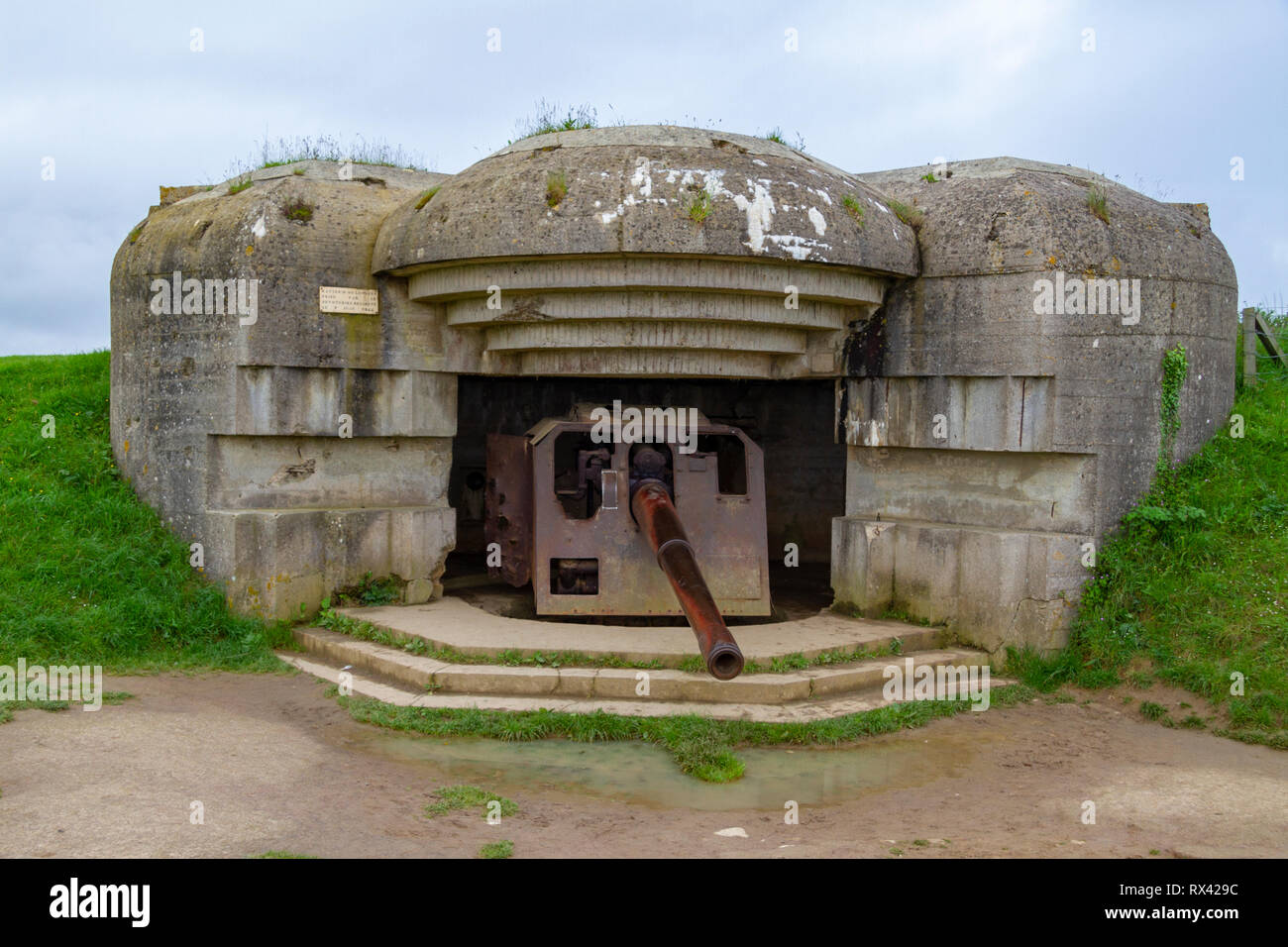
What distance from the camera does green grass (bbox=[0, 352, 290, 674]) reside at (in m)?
6.60

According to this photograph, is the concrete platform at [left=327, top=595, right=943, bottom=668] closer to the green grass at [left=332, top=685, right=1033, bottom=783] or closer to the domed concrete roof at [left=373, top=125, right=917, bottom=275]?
the green grass at [left=332, top=685, right=1033, bottom=783]

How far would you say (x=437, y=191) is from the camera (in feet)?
23.7

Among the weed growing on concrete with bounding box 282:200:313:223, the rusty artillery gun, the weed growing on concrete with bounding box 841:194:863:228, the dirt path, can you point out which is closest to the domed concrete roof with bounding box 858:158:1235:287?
the weed growing on concrete with bounding box 841:194:863:228

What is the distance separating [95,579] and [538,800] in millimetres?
4016

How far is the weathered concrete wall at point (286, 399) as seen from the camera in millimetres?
7242

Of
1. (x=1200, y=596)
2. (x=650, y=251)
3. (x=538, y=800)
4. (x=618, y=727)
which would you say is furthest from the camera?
(x=1200, y=596)

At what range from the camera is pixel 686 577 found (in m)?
5.91

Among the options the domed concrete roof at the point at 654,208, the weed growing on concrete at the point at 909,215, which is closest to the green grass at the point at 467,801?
the domed concrete roof at the point at 654,208

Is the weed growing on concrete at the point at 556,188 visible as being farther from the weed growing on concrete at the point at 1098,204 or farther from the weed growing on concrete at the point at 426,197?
the weed growing on concrete at the point at 1098,204

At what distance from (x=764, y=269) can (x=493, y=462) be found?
2759 mm

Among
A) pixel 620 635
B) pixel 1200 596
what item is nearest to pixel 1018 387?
pixel 1200 596

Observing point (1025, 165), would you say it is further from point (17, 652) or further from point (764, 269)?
point (17, 652)

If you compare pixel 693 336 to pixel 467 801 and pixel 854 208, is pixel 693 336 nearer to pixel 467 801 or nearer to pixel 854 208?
pixel 854 208

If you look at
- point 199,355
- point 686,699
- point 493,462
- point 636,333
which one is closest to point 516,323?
point 636,333
